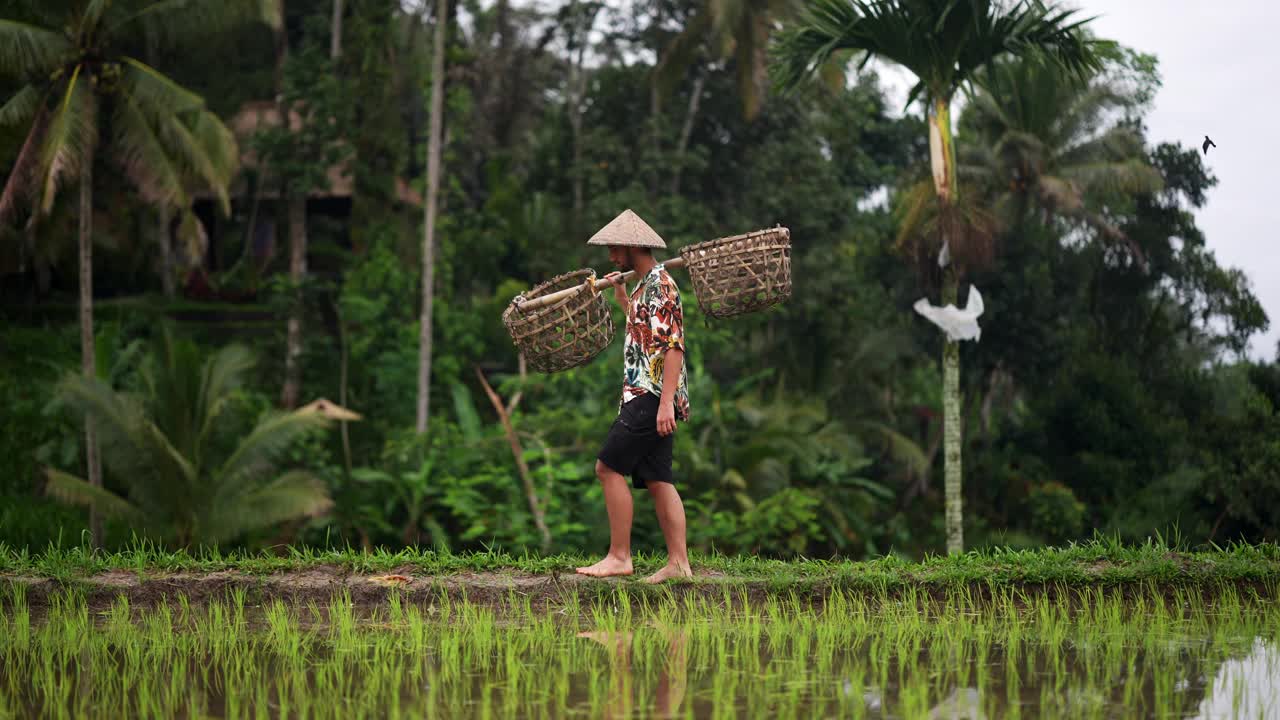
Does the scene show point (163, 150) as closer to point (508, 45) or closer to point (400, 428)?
point (400, 428)

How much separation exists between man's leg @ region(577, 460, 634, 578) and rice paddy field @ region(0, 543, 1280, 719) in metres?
0.11

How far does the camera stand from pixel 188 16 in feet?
52.2

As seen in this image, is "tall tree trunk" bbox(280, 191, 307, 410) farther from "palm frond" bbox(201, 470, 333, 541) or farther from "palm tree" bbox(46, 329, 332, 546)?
"palm frond" bbox(201, 470, 333, 541)

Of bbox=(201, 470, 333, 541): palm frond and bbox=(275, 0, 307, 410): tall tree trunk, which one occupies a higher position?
bbox=(275, 0, 307, 410): tall tree trunk

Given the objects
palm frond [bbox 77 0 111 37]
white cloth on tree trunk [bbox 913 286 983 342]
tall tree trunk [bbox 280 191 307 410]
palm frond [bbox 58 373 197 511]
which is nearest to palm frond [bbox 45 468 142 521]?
palm frond [bbox 58 373 197 511]

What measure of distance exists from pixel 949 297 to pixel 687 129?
29.0 ft

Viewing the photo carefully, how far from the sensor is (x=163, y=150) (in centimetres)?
1568

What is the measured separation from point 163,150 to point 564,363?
1177cm

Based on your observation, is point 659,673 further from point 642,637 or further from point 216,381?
point 216,381

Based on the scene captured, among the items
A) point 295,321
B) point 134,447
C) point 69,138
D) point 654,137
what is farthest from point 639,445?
point 654,137

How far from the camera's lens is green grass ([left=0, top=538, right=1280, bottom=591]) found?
5.79 m

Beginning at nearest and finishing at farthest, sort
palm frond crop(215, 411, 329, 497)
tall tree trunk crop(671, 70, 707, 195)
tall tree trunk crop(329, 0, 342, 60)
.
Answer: palm frond crop(215, 411, 329, 497), tall tree trunk crop(329, 0, 342, 60), tall tree trunk crop(671, 70, 707, 195)

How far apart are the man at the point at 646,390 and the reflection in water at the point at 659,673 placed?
600 mm

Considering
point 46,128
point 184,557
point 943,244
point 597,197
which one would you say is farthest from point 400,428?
point 184,557
